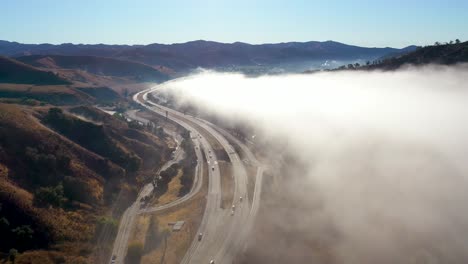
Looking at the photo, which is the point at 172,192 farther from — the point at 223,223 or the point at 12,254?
the point at 12,254

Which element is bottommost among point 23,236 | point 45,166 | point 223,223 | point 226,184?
point 223,223

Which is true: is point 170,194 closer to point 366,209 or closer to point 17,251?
point 17,251

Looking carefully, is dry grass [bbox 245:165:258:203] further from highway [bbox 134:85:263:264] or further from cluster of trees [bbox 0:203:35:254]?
cluster of trees [bbox 0:203:35:254]

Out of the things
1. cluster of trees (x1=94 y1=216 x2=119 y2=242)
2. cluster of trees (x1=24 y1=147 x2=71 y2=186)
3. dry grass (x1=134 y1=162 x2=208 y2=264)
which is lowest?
dry grass (x1=134 y1=162 x2=208 y2=264)

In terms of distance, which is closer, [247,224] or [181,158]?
[247,224]

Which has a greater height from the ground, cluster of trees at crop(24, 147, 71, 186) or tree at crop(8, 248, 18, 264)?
cluster of trees at crop(24, 147, 71, 186)

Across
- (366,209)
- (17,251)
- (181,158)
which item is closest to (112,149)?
(181,158)

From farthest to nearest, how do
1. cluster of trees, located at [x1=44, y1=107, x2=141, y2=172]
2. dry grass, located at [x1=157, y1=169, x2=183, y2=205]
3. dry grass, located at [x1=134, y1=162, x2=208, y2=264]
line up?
cluster of trees, located at [x1=44, y1=107, x2=141, y2=172] → dry grass, located at [x1=157, y1=169, x2=183, y2=205] → dry grass, located at [x1=134, y1=162, x2=208, y2=264]

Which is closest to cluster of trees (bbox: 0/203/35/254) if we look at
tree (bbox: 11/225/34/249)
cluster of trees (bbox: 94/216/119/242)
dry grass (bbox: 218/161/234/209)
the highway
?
tree (bbox: 11/225/34/249)

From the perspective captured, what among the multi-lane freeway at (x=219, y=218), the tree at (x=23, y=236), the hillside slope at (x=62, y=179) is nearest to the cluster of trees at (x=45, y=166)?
the hillside slope at (x=62, y=179)

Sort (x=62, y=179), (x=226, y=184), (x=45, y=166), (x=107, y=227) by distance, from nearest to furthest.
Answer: (x=107, y=227) → (x=62, y=179) → (x=45, y=166) → (x=226, y=184)

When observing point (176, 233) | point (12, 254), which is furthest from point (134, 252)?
point (12, 254)
